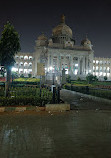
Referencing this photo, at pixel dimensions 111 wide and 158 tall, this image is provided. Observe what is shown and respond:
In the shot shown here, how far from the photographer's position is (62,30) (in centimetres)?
7100

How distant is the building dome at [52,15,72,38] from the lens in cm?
7100

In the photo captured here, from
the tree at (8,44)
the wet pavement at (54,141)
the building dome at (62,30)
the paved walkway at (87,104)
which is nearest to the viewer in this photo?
the wet pavement at (54,141)

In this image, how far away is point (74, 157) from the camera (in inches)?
120

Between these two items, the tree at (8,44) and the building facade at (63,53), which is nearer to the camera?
the tree at (8,44)

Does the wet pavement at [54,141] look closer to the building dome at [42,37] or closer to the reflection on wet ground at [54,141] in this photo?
the reflection on wet ground at [54,141]

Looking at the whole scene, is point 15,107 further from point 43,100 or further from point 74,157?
point 74,157

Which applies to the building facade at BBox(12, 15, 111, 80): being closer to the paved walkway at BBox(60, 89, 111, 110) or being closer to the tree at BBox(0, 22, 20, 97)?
the tree at BBox(0, 22, 20, 97)

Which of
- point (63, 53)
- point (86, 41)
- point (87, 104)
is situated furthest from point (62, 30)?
point (87, 104)

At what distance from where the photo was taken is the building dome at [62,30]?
233ft

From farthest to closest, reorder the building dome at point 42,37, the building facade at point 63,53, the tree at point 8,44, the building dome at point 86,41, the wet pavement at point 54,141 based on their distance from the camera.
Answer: the building dome at point 86,41
the building dome at point 42,37
the building facade at point 63,53
the tree at point 8,44
the wet pavement at point 54,141

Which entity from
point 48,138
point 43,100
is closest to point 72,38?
point 43,100

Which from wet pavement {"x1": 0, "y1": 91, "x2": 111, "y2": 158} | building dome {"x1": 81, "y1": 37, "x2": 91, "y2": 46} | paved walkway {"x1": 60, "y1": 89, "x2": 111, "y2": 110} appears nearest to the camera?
wet pavement {"x1": 0, "y1": 91, "x2": 111, "y2": 158}

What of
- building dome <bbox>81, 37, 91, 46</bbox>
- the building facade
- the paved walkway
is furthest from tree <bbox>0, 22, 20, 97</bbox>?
building dome <bbox>81, 37, 91, 46</bbox>

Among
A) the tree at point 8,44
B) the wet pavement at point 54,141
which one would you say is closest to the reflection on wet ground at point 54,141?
the wet pavement at point 54,141
